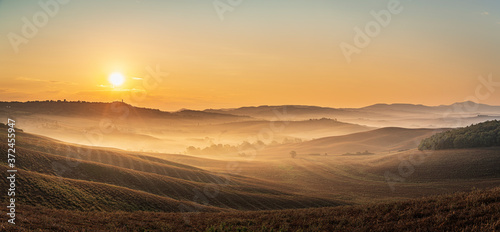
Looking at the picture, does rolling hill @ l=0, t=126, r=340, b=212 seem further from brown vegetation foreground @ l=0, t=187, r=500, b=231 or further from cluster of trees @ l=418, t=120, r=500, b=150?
cluster of trees @ l=418, t=120, r=500, b=150

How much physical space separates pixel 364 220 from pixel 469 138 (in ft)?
319

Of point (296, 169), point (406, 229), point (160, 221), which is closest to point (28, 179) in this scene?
point (160, 221)

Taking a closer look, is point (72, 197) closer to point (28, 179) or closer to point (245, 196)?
point (28, 179)

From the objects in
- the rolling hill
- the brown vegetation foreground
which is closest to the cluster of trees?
the rolling hill

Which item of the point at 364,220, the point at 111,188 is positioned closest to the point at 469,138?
the point at 364,220

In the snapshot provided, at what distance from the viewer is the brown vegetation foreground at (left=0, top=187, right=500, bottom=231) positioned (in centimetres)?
1427

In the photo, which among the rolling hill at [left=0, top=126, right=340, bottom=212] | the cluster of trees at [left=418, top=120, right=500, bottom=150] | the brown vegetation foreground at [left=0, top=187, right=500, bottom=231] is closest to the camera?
the brown vegetation foreground at [left=0, top=187, right=500, bottom=231]

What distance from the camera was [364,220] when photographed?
1756 cm

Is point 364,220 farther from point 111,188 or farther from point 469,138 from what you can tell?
point 469,138

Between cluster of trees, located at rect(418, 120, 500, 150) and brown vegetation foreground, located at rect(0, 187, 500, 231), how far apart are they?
3552 inches

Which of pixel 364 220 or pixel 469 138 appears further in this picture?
pixel 469 138

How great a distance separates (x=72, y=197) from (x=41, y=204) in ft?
12.6

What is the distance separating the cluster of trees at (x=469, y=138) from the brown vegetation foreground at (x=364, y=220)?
9021 centimetres

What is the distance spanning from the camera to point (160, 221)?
24.0 metres
